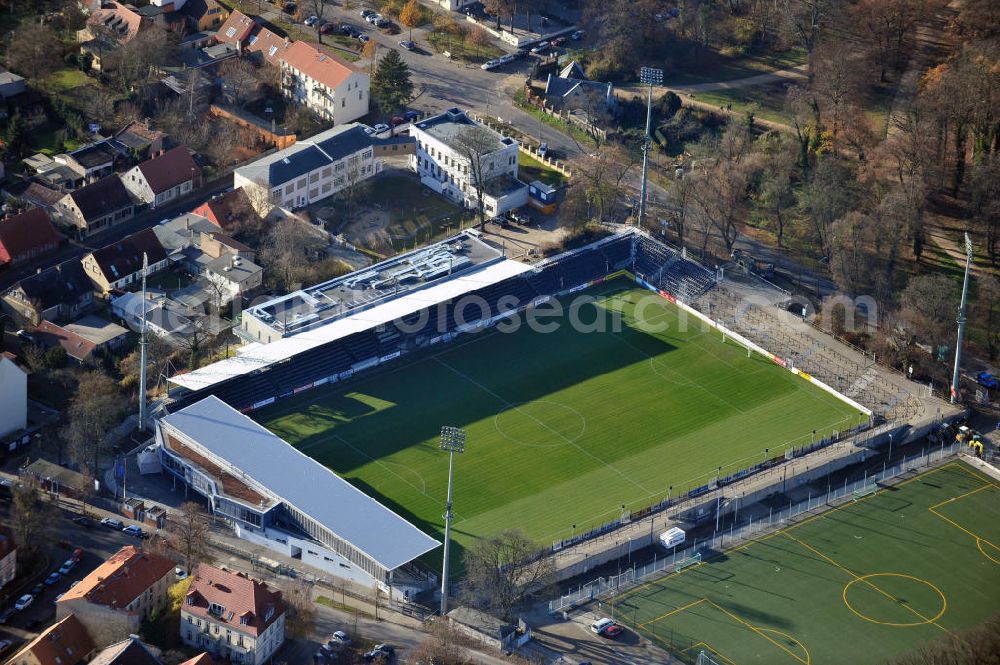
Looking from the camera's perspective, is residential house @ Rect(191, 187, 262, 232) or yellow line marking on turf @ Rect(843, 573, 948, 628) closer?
yellow line marking on turf @ Rect(843, 573, 948, 628)

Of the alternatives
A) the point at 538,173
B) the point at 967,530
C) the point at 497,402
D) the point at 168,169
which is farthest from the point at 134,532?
the point at 538,173

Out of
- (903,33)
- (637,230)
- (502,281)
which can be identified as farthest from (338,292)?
(903,33)

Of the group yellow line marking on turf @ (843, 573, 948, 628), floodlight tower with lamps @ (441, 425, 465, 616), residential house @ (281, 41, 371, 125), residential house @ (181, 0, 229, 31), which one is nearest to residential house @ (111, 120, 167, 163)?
residential house @ (281, 41, 371, 125)

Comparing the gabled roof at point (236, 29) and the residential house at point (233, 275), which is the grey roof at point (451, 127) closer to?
the residential house at point (233, 275)

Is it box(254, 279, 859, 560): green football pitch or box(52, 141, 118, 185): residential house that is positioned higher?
box(52, 141, 118, 185): residential house

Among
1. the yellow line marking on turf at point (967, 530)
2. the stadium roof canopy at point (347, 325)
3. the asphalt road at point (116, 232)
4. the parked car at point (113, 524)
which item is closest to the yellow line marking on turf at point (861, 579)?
the yellow line marking on turf at point (967, 530)

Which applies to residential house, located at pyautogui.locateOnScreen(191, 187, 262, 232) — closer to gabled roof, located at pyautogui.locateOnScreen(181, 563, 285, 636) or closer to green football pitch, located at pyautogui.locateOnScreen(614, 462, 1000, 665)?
gabled roof, located at pyautogui.locateOnScreen(181, 563, 285, 636)

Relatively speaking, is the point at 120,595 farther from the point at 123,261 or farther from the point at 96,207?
the point at 96,207

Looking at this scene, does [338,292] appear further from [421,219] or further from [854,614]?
[854,614]
